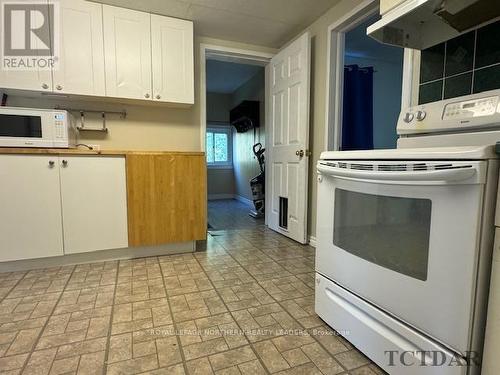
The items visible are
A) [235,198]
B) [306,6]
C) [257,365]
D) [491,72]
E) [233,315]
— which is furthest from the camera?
[235,198]

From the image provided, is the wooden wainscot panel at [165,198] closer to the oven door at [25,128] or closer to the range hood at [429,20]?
the oven door at [25,128]

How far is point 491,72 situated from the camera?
1.28 metres

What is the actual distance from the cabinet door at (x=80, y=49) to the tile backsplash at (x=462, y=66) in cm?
238

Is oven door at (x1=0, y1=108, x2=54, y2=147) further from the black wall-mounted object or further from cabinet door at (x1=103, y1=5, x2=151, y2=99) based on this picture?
the black wall-mounted object

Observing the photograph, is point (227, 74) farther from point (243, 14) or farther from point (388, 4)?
point (388, 4)

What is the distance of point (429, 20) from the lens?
1400 millimetres

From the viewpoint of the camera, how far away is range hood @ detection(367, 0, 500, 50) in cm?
119

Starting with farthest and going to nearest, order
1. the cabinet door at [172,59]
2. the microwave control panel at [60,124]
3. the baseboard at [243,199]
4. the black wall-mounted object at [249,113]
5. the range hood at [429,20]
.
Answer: the baseboard at [243,199]
the black wall-mounted object at [249,113]
the cabinet door at [172,59]
the microwave control panel at [60,124]
the range hood at [429,20]

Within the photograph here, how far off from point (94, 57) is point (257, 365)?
2.50 metres

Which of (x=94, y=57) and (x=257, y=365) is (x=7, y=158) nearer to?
(x=94, y=57)

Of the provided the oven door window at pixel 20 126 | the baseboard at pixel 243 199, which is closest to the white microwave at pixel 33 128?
the oven door window at pixel 20 126

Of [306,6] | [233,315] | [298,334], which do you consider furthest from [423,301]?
[306,6]

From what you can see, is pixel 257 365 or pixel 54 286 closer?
pixel 257 365

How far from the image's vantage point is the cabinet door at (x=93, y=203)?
211cm
